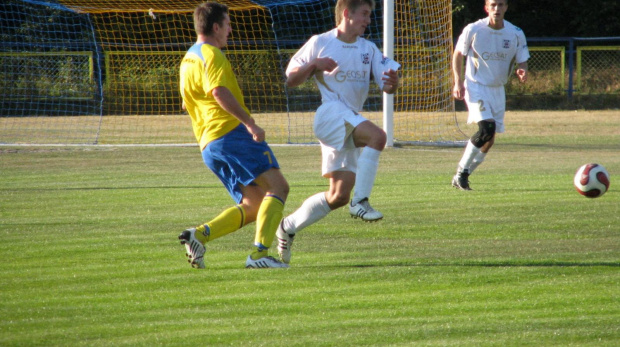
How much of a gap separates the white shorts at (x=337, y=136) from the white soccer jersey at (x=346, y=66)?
19 centimetres

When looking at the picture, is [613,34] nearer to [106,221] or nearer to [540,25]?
[540,25]

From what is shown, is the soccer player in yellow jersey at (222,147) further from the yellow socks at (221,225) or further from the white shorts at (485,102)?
the white shorts at (485,102)

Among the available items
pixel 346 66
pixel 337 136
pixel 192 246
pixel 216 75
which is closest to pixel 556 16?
pixel 346 66

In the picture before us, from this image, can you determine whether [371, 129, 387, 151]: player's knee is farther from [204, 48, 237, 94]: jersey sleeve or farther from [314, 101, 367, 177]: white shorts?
[204, 48, 237, 94]: jersey sleeve

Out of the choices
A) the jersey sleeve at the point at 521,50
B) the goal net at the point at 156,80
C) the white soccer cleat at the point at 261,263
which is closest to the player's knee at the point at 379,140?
the white soccer cleat at the point at 261,263

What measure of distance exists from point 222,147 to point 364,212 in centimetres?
116

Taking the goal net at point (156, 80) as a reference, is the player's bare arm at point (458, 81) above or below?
above

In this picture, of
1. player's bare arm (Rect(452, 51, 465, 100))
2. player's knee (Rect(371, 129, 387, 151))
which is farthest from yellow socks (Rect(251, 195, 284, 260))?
player's bare arm (Rect(452, 51, 465, 100))

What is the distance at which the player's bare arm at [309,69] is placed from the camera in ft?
21.2

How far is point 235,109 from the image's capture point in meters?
5.87

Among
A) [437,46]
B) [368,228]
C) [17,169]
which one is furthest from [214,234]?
[437,46]

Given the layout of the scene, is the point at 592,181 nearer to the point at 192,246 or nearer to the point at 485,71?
the point at 485,71

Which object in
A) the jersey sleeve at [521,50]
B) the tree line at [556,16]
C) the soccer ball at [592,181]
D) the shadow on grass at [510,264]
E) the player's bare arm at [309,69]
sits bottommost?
the tree line at [556,16]

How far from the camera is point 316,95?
1171 inches
